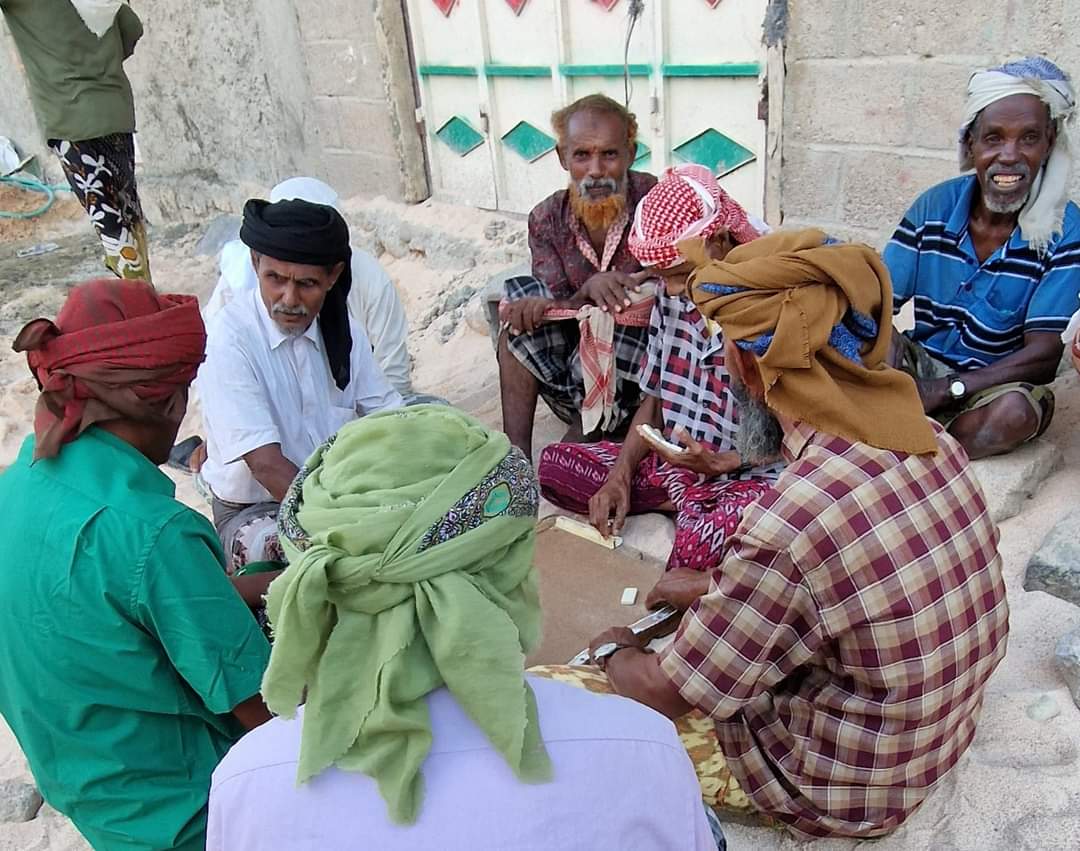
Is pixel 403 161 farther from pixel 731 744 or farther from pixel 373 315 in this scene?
pixel 731 744

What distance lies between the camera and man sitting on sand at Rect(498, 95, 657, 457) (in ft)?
12.0

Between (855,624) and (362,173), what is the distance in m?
6.45

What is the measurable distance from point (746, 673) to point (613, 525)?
5.58 ft

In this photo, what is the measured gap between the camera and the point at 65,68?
5.51 metres

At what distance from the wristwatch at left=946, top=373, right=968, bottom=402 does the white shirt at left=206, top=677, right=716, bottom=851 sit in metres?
2.37

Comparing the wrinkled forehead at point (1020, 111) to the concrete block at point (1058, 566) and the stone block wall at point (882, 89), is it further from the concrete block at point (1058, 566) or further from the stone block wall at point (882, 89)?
the concrete block at point (1058, 566)

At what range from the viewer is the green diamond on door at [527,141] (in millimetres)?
6055

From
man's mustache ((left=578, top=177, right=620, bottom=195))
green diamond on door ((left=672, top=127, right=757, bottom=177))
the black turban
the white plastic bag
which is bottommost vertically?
green diamond on door ((left=672, top=127, right=757, bottom=177))

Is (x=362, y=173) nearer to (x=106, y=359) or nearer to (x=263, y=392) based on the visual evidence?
(x=263, y=392)

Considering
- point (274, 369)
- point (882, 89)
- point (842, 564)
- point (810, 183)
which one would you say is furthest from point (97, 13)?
point (842, 564)

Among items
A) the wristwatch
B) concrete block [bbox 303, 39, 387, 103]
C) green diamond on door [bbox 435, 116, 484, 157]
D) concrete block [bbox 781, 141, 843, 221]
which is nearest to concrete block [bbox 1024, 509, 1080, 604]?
the wristwatch

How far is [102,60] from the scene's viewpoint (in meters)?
A: 5.63

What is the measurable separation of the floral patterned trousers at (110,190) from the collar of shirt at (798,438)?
199 inches

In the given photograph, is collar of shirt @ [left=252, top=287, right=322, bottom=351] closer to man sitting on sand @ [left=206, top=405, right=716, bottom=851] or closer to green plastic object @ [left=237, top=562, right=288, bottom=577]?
green plastic object @ [left=237, top=562, right=288, bottom=577]
